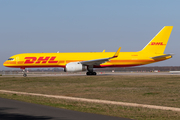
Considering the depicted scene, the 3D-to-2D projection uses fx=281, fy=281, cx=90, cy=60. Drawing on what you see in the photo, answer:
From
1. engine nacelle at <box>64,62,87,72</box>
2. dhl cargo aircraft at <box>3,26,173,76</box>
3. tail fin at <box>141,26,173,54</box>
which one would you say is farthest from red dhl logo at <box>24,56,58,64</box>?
tail fin at <box>141,26,173,54</box>

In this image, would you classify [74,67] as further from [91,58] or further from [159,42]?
[159,42]

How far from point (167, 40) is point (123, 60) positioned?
8943 mm

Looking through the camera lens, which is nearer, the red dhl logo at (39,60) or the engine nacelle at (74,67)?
the engine nacelle at (74,67)

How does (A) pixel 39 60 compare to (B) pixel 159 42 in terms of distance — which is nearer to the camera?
(A) pixel 39 60

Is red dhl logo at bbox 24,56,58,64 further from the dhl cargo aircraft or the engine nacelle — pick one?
the engine nacelle

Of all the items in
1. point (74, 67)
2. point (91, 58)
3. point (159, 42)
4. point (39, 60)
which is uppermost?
point (159, 42)

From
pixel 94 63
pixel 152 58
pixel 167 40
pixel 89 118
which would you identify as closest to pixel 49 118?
pixel 89 118

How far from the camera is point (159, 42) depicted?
4697 cm

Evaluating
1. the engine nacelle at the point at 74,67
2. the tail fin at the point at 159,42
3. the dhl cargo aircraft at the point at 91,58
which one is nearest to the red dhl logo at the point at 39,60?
the dhl cargo aircraft at the point at 91,58

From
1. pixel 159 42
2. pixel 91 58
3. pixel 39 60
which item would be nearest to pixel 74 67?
pixel 91 58

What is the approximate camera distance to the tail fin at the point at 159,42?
46719mm

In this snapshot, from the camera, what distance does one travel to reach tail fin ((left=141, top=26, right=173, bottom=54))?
46719 millimetres

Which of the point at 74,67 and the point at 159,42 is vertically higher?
the point at 159,42

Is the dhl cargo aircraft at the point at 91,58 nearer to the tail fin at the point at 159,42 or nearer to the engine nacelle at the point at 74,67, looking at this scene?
the tail fin at the point at 159,42
